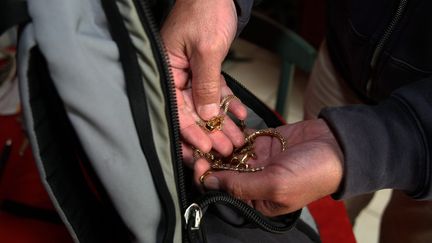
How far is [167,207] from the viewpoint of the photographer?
41 cm

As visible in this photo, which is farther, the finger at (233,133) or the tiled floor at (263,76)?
the tiled floor at (263,76)

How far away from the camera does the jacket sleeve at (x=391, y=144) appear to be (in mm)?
472

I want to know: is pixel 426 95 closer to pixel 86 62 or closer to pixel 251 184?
pixel 251 184

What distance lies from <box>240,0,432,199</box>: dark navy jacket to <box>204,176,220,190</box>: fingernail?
15 cm

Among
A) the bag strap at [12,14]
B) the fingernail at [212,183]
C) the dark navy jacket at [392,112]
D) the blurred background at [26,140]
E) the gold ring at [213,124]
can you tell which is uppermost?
the bag strap at [12,14]

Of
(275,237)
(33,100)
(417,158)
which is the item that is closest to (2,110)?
(33,100)

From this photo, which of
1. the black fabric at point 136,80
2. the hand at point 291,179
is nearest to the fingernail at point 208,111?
the hand at point 291,179

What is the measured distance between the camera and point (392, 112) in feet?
1.62

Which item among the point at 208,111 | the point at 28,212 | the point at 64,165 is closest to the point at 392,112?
the point at 208,111

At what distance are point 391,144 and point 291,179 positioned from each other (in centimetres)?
12

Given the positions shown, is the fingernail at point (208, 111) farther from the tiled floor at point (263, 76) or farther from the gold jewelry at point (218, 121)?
the tiled floor at point (263, 76)

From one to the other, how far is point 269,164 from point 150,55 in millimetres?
243

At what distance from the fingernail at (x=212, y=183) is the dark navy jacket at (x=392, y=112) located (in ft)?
0.49

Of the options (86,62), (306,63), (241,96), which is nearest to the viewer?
(86,62)
